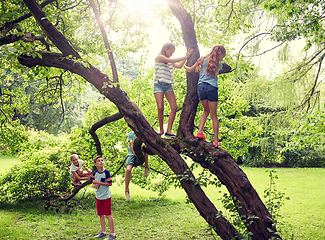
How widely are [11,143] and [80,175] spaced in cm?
425

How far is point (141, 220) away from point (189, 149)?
412cm

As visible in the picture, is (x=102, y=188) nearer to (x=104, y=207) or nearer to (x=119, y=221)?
(x=104, y=207)

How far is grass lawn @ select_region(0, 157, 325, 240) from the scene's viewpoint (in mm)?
6000

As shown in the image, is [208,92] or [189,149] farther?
[189,149]

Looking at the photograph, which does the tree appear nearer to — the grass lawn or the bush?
the grass lawn

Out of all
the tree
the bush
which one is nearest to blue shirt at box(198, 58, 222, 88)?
the tree

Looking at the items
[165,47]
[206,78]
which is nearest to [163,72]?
[165,47]

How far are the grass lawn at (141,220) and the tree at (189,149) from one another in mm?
818

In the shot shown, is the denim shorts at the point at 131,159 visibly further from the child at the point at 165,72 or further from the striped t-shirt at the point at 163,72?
the striped t-shirt at the point at 163,72

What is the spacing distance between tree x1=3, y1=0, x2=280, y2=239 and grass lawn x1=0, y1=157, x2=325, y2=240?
0.82 metres

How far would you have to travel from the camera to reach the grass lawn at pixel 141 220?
6.00m

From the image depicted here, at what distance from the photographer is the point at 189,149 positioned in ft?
14.2

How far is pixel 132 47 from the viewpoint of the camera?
453 inches

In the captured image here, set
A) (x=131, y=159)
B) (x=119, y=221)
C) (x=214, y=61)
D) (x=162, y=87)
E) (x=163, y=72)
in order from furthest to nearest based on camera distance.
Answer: (x=119, y=221) → (x=131, y=159) → (x=162, y=87) → (x=163, y=72) → (x=214, y=61)
